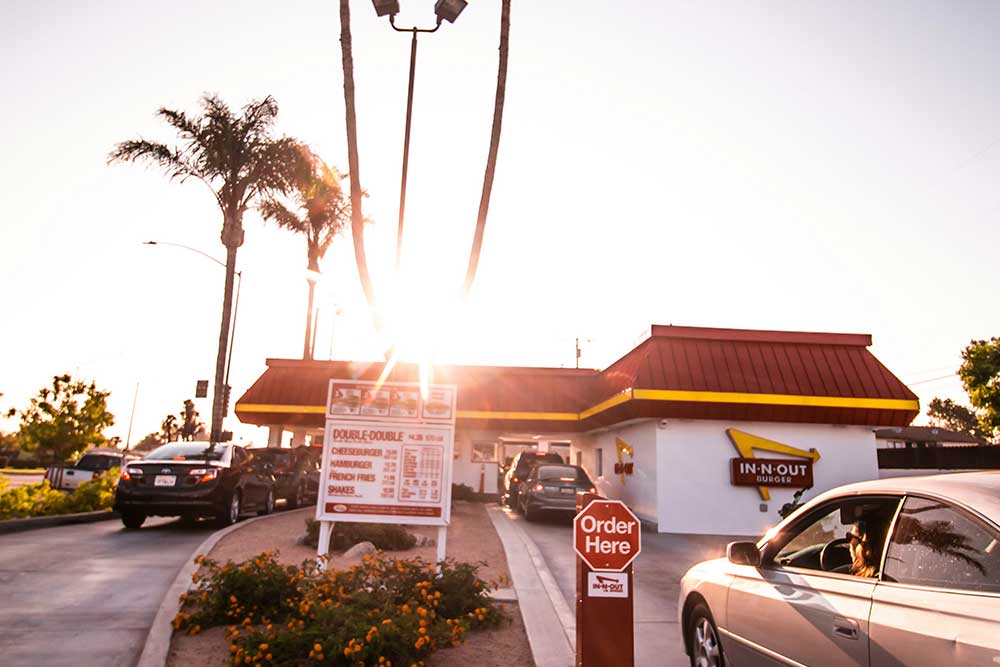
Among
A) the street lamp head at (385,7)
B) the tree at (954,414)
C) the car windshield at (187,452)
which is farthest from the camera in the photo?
the tree at (954,414)

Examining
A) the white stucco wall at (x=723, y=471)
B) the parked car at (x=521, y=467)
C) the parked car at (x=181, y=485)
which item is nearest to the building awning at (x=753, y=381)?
the white stucco wall at (x=723, y=471)

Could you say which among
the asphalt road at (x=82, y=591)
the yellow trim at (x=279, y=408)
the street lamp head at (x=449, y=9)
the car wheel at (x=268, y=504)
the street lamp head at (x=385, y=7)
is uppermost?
the street lamp head at (x=385, y=7)

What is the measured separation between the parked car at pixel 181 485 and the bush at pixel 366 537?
2.41 meters

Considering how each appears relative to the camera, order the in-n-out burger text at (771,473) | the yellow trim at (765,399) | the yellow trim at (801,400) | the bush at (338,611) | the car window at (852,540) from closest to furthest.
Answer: the car window at (852,540), the bush at (338,611), the yellow trim at (765,399), the yellow trim at (801,400), the in-n-out burger text at (771,473)

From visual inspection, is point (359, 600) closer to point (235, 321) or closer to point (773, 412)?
point (773, 412)

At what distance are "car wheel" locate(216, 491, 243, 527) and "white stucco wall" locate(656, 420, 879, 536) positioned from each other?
9.28 meters

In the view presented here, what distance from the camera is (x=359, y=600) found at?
5.84 m

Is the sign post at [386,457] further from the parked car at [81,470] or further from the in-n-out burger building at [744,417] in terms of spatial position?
the parked car at [81,470]

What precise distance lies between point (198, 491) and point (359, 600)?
7822 millimetres

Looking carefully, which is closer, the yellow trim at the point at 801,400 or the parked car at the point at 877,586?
the parked car at the point at 877,586

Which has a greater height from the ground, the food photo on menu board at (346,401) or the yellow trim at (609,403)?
the yellow trim at (609,403)

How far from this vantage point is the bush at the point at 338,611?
4879 mm

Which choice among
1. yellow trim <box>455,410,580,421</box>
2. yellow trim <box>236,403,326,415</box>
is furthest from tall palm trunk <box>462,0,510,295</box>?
yellow trim <box>236,403,326,415</box>

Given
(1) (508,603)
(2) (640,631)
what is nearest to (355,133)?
(1) (508,603)
